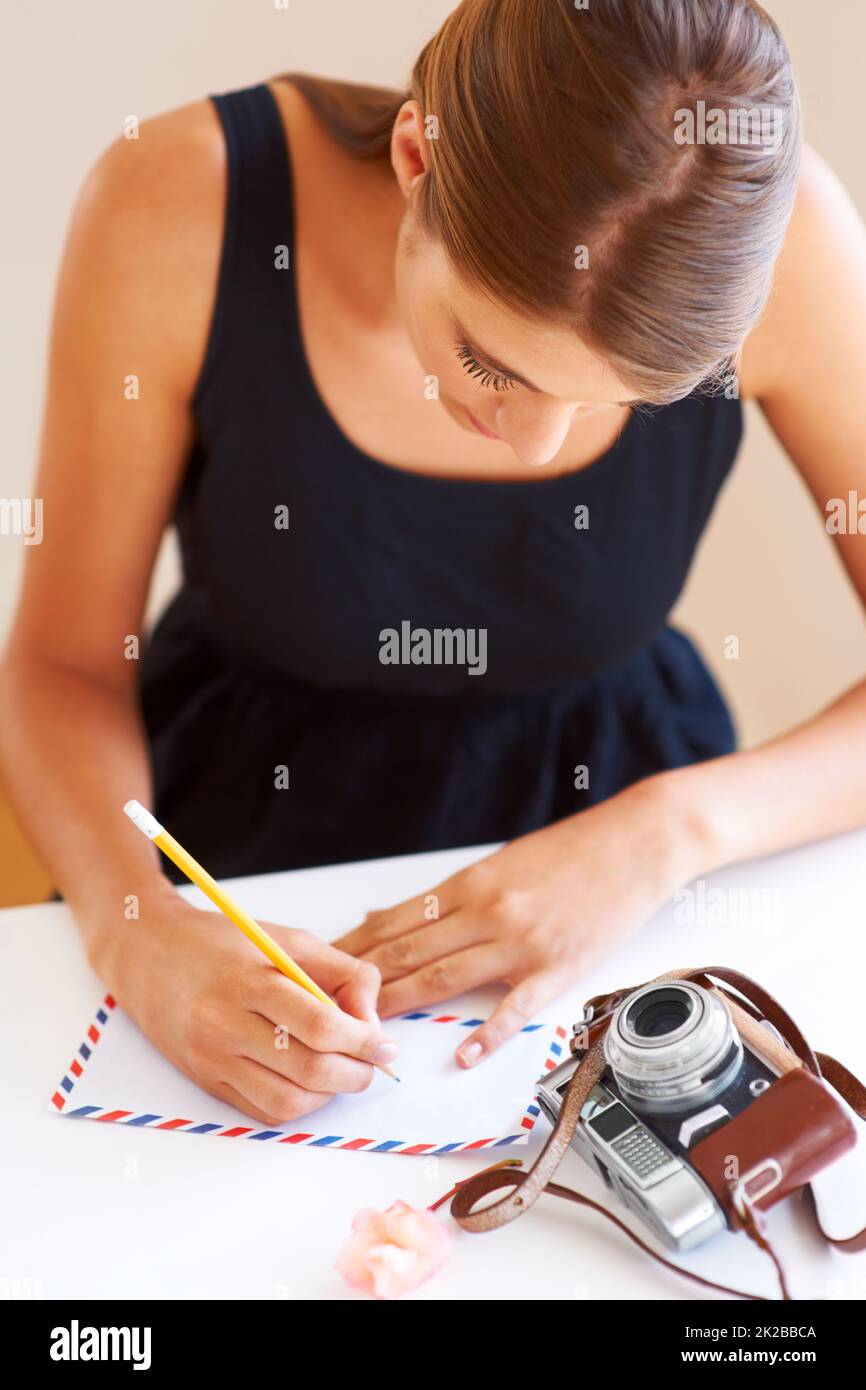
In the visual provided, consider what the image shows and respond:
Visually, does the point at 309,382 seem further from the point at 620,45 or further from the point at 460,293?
the point at 620,45

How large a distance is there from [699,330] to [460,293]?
0.12 m

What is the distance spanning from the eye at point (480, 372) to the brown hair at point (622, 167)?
55 millimetres

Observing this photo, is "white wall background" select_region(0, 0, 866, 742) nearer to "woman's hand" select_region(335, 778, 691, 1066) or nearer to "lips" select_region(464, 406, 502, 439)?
"lips" select_region(464, 406, 502, 439)

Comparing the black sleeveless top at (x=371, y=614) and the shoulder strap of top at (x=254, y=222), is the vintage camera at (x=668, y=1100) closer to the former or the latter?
the black sleeveless top at (x=371, y=614)

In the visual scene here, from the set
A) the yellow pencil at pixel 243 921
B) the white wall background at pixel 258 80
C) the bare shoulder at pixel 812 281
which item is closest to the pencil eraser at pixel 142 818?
the yellow pencil at pixel 243 921

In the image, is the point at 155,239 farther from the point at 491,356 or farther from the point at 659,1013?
the point at 659,1013

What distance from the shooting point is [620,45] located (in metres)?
0.61

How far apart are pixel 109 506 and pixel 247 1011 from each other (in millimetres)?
420

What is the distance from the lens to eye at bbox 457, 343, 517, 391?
0.74m

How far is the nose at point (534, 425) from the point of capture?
0.74 m

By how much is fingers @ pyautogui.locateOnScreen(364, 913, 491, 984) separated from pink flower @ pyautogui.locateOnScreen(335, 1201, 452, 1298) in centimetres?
17

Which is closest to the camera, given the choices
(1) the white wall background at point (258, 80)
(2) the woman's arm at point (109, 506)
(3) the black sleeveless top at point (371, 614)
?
(2) the woman's arm at point (109, 506)

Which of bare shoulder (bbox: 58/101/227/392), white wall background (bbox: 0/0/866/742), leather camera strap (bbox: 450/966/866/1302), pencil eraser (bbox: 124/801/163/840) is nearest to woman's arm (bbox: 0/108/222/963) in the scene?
bare shoulder (bbox: 58/101/227/392)
